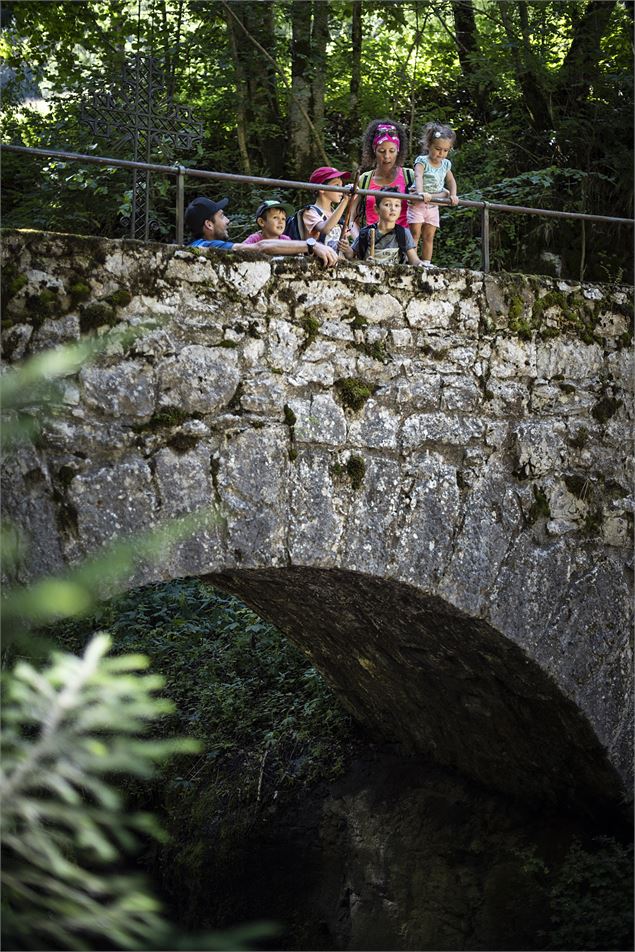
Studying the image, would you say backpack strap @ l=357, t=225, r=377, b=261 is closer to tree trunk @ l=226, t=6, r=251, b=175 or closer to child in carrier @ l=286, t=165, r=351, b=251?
child in carrier @ l=286, t=165, r=351, b=251

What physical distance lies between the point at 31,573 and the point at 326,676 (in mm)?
3138

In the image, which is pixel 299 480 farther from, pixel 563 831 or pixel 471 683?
pixel 563 831

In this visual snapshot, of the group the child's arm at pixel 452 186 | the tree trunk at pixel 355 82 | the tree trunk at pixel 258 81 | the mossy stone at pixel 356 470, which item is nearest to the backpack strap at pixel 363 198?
the child's arm at pixel 452 186

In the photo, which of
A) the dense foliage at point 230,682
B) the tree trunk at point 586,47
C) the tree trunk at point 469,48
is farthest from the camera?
the tree trunk at point 469,48

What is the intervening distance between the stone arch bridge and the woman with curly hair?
0.62m

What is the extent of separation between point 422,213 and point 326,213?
546 millimetres

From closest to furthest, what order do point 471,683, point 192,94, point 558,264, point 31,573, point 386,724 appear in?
point 31,573 < point 471,683 < point 386,724 < point 558,264 < point 192,94

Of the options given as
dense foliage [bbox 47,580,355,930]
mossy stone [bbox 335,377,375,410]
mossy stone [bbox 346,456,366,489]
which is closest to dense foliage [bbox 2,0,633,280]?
dense foliage [bbox 47,580,355,930]

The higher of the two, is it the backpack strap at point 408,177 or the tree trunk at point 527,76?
the tree trunk at point 527,76

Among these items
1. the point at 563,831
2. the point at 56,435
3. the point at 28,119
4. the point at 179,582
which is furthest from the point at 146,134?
the point at 28,119

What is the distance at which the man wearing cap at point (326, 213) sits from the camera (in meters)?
4.28

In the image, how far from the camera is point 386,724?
6.18 m

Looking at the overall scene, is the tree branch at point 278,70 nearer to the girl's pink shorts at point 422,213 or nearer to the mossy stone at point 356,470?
the girl's pink shorts at point 422,213

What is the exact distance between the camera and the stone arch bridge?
3574 millimetres
